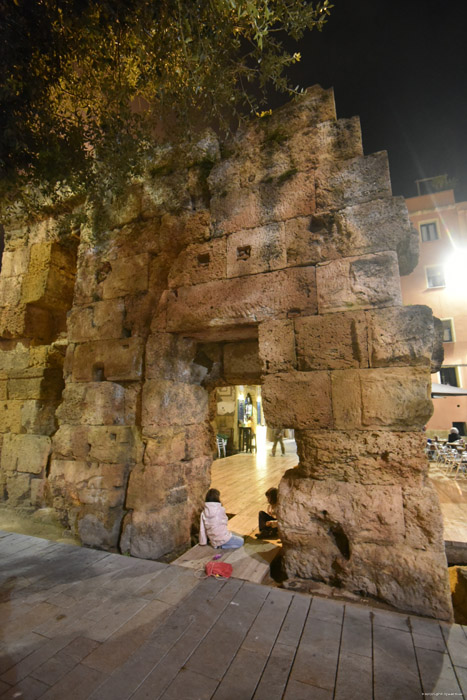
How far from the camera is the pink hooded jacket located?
334cm

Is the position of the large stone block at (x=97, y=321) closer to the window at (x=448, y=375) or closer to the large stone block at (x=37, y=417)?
the large stone block at (x=37, y=417)

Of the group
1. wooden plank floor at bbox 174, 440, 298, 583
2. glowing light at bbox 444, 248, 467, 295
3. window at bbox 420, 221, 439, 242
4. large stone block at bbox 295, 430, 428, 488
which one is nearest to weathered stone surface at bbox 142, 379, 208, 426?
wooden plank floor at bbox 174, 440, 298, 583

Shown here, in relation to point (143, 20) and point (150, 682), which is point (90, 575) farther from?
point (143, 20)

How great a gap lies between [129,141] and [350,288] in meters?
3.34

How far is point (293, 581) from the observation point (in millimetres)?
2725

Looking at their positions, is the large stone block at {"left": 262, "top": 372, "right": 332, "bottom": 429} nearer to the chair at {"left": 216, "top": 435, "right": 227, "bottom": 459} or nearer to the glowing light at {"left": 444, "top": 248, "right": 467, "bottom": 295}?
the chair at {"left": 216, "top": 435, "right": 227, "bottom": 459}

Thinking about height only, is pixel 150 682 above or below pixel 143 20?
below

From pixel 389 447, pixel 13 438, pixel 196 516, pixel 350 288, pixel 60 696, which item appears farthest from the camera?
pixel 13 438

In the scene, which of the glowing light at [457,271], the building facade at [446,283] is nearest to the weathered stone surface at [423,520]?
the building facade at [446,283]

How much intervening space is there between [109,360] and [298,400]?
87.4 inches

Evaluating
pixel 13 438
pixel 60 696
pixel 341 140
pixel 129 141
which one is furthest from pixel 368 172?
pixel 13 438

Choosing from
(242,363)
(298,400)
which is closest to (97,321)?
(242,363)

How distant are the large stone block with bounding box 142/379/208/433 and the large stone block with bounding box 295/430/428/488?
1.50m

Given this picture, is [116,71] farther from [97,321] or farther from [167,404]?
[167,404]
